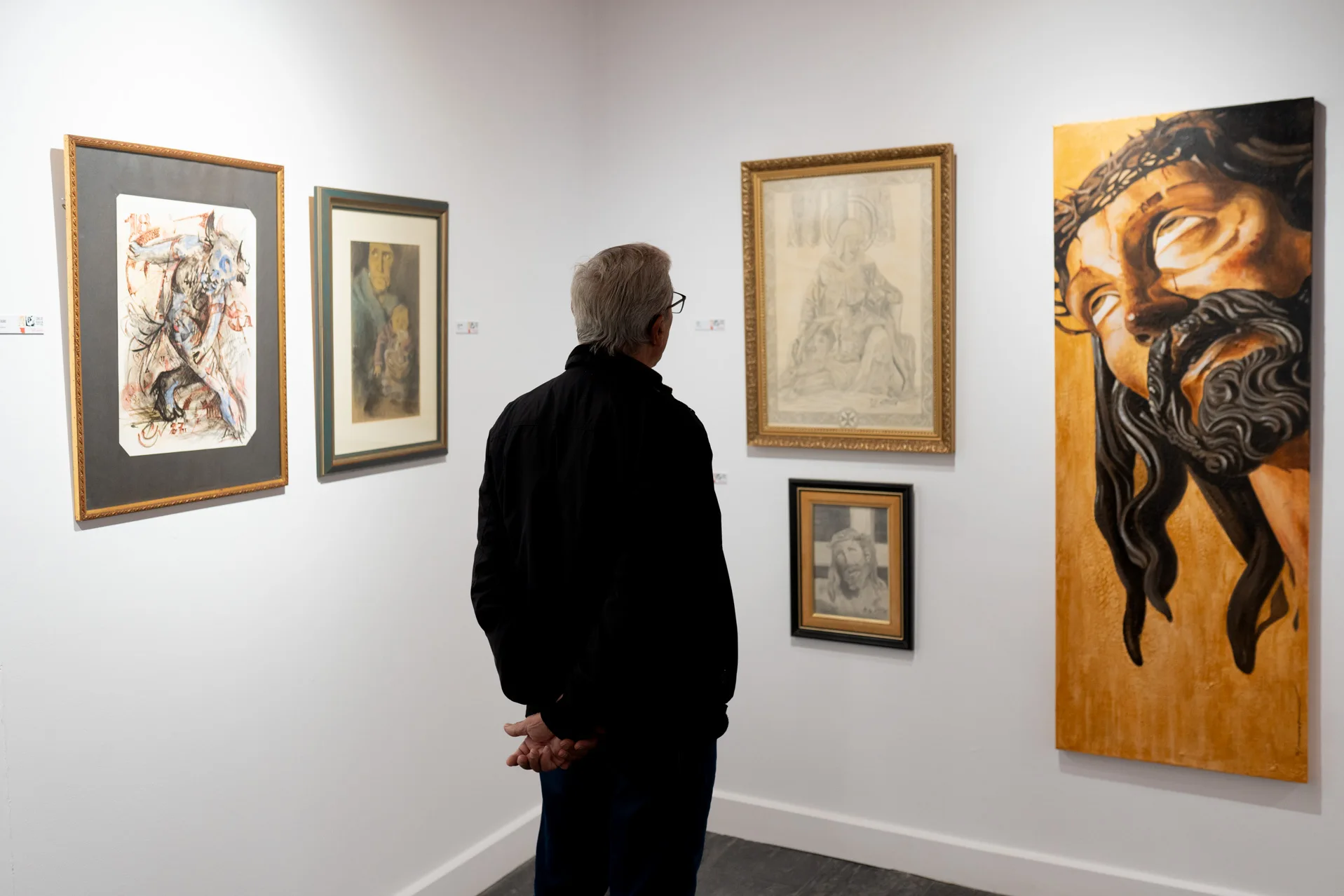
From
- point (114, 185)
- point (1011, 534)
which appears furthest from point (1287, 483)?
point (114, 185)

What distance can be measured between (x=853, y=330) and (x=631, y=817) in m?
1.92

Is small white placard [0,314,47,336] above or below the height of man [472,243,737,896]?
above

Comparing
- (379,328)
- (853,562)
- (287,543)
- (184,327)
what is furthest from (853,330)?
(184,327)

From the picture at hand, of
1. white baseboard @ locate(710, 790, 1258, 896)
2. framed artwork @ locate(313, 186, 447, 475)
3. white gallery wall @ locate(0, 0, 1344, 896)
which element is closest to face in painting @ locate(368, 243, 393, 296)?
framed artwork @ locate(313, 186, 447, 475)

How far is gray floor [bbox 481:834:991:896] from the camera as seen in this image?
3.43 meters

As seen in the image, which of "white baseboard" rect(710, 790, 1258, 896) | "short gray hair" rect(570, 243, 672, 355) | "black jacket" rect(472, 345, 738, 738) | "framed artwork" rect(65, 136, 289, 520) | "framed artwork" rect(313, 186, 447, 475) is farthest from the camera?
"white baseboard" rect(710, 790, 1258, 896)

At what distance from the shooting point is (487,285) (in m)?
3.47

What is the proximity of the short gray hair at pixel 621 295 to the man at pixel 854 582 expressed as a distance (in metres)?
1.66

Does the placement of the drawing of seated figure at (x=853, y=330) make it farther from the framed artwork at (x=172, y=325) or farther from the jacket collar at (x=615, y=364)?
the framed artwork at (x=172, y=325)

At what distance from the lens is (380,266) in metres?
3.00

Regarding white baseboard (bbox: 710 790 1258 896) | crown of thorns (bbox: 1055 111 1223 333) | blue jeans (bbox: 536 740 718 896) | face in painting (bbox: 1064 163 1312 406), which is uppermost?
crown of thorns (bbox: 1055 111 1223 333)

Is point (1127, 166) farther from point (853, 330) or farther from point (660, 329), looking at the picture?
point (660, 329)

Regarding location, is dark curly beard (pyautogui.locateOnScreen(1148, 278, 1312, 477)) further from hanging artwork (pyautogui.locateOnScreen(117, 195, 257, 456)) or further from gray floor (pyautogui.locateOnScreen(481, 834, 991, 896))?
hanging artwork (pyautogui.locateOnScreen(117, 195, 257, 456))

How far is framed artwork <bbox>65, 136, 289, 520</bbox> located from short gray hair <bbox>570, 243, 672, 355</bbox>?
3.11 feet
